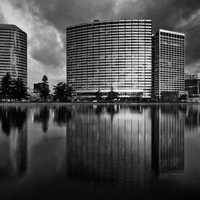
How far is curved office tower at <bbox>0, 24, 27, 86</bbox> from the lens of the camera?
156m

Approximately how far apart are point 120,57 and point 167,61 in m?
53.3

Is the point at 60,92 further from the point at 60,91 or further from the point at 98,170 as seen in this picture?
the point at 98,170

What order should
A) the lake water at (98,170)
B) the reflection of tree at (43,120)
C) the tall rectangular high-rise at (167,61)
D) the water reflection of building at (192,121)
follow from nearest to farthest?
the lake water at (98,170) → the reflection of tree at (43,120) → the water reflection of building at (192,121) → the tall rectangular high-rise at (167,61)

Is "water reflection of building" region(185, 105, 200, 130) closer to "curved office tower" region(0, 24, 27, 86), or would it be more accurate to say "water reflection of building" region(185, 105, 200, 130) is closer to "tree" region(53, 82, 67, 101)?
"tree" region(53, 82, 67, 101)

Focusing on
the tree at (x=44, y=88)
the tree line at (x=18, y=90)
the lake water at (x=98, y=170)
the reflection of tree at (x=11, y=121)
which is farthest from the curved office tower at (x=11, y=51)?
the lake water at (x=98, y=170)

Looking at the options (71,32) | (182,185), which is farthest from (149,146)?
(71,32)

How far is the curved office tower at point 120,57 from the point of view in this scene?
14550 centimetres

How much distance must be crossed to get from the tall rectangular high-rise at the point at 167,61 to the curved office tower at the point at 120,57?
22361mm

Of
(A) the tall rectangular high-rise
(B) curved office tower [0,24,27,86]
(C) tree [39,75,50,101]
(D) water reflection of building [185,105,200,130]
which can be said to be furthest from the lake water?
(B) curved office tower [0,24,27,86]

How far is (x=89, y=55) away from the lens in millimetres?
154500

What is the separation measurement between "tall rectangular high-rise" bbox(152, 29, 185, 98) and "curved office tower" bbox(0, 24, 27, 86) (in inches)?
5283

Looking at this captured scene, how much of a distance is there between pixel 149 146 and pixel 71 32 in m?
173

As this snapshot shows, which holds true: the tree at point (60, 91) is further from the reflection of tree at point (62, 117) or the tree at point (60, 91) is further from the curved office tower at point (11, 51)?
the curved office tower at point (11, 51)

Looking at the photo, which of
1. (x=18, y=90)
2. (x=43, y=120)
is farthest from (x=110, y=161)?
(x=18, y=90)
